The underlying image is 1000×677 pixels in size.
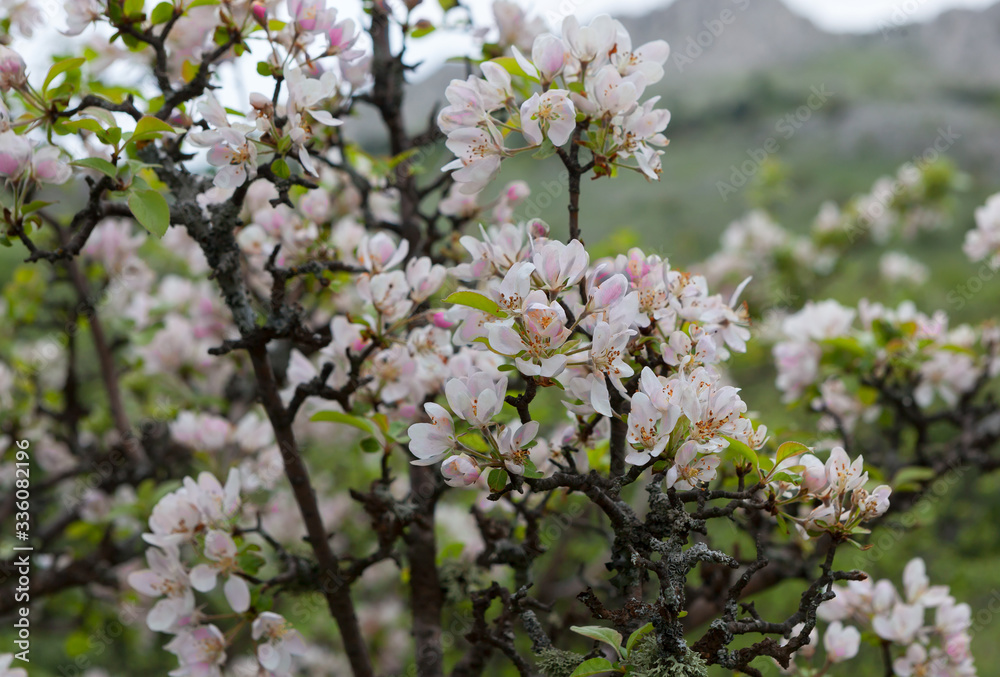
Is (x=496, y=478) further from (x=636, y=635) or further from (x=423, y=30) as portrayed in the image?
(x=423, y=30)

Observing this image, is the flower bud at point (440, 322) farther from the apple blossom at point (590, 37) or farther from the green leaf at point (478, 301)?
the apple blossom at point (590, 37)

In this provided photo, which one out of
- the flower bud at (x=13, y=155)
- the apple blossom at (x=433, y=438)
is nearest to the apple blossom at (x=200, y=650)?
the apple blossom at (x=433, y=438)

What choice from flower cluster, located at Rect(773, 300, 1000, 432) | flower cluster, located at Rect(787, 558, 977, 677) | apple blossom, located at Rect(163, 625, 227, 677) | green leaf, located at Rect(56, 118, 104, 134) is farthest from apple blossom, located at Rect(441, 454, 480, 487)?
flower cluster, located at Rect(773, 300, 1000, 432)

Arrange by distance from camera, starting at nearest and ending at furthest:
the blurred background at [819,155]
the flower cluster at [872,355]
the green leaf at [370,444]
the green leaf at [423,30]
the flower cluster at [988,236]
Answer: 1. the green leaf at [370,444]
2. the green leaf at [423,30]
3. the flower cluster at [872,355]
4. the flower cluster at [988,236]
5. the blurred background at [819,155]

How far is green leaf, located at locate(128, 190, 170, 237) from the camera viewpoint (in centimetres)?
117

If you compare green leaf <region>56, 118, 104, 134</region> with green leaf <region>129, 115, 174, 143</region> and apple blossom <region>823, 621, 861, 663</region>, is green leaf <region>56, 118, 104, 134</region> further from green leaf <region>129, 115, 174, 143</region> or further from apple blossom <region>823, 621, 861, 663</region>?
apple blossom <region>823, 621, 861, 663</region>

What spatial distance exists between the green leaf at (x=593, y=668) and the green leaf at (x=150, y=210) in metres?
0.90

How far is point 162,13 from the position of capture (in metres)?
1.37

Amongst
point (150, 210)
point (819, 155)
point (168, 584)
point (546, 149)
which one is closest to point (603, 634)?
point (546, 149)

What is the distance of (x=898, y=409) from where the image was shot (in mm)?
2258

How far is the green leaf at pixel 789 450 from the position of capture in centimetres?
105

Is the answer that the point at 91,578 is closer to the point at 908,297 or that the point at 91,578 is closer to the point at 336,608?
the point at 336,608

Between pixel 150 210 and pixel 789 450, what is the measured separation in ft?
3.48

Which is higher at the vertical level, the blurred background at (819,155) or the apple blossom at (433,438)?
the blurred background at (819,155)
